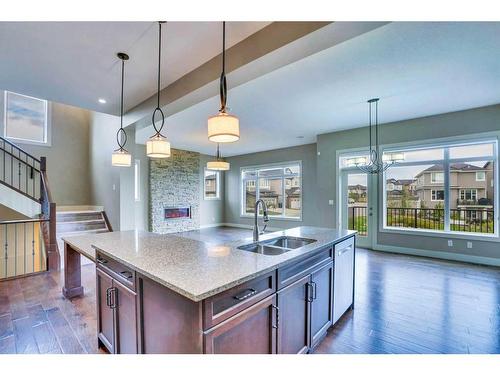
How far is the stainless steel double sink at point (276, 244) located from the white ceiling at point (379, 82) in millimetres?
2029

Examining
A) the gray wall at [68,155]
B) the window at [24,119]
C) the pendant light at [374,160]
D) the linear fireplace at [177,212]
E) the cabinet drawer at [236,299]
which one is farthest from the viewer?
the linear fireplace at [177,212]

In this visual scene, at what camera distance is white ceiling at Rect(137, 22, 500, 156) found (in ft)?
7.91

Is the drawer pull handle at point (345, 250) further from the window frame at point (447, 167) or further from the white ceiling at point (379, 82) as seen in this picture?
the window frame at point (447, 167)

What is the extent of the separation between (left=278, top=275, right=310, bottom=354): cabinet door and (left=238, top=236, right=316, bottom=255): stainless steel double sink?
1.34 ft

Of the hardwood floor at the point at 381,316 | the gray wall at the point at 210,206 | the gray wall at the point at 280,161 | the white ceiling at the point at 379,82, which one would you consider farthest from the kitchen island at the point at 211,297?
the gray wall at the point at 210,206

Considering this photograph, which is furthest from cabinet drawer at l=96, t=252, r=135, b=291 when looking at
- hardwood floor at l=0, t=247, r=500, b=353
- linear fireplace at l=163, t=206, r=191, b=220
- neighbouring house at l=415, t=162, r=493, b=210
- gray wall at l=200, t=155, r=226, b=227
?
gray wall at l=200, t=155, r=226, b=227

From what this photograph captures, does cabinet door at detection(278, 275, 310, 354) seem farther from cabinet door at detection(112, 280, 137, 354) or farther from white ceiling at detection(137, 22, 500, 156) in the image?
white ceiling at detection(137, 22, 500, 156)

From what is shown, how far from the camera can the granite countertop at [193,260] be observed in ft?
3.88

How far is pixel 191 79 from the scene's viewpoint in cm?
298

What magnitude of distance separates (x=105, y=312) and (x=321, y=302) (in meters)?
1.77

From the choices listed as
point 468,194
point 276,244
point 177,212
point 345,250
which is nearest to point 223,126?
point 276,244

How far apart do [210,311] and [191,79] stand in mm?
2710

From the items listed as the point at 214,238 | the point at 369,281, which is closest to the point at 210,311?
the point at 369,281
